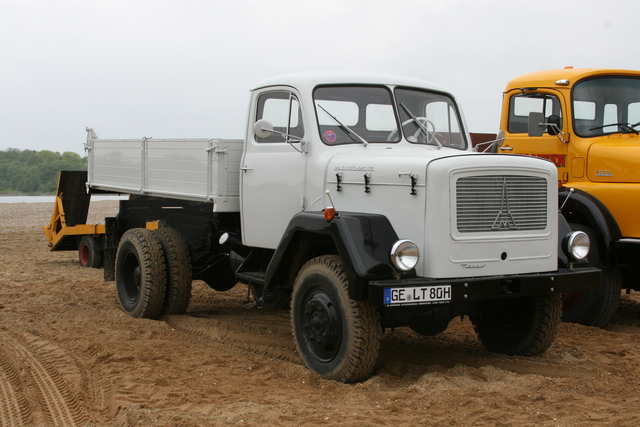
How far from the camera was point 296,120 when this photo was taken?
20.9ft

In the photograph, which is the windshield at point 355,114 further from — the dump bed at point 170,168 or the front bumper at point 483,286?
the front bumper at point 483,286

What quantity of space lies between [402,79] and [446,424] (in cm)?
343

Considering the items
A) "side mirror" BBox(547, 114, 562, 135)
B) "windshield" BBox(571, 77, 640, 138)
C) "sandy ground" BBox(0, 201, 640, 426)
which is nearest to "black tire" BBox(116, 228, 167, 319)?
"sandy ground" BBox(0, 201, 640, 426)

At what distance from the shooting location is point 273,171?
21.2ft

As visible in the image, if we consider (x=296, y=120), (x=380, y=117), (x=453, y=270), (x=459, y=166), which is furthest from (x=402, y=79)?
(x=453, y=270)

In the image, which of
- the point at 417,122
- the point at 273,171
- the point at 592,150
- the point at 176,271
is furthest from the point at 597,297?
the point at 176,271

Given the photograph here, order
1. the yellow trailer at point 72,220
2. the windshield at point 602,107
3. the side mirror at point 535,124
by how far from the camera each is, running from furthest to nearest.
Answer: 1. the yellow trailer at point 72,220
2. the side mirror at point 535,124
3. the windshield at point 602,107

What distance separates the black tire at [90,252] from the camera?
12.7 m

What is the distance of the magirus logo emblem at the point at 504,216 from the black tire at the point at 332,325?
3.56ft

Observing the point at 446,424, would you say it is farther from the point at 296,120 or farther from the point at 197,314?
the point at 197,314

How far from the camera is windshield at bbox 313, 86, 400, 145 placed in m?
6.20

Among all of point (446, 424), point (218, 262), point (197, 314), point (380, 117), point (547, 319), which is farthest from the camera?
point (197, 314)

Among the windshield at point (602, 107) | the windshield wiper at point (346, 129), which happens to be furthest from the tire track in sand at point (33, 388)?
the windshield at point (602, 107)

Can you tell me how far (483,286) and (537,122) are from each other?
12.0 ft
